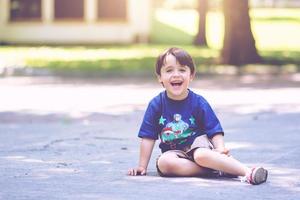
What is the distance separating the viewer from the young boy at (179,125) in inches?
236

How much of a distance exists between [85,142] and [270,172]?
8.72 ft

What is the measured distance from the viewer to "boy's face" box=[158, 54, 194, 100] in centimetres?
598

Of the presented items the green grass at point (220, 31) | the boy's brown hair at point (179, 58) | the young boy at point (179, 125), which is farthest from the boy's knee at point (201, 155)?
the green grass at point (220, 31)

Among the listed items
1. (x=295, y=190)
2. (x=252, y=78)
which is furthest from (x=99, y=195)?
(x=252, y=78)

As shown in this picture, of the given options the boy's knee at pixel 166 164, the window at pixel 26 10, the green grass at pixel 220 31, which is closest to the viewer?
A: the boy's knee at pixel 166 164

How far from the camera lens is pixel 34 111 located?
469 inches

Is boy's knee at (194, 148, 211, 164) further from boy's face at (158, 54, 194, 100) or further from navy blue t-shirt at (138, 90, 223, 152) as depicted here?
boy's face at (158, 54, 194, 100)

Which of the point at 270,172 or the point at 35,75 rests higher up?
the point at 270,172

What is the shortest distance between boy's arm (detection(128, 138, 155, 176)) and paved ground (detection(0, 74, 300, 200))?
88 mm

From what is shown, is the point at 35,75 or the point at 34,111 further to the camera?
the point at 35,75

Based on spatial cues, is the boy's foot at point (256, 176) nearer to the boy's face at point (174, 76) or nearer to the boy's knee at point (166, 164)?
the boy's knee at point (166, 164)

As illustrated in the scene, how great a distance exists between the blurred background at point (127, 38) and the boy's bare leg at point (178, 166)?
1201 cm

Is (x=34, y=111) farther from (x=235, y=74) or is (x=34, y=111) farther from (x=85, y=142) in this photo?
(x=235, y=74)

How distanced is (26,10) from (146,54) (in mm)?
10635
